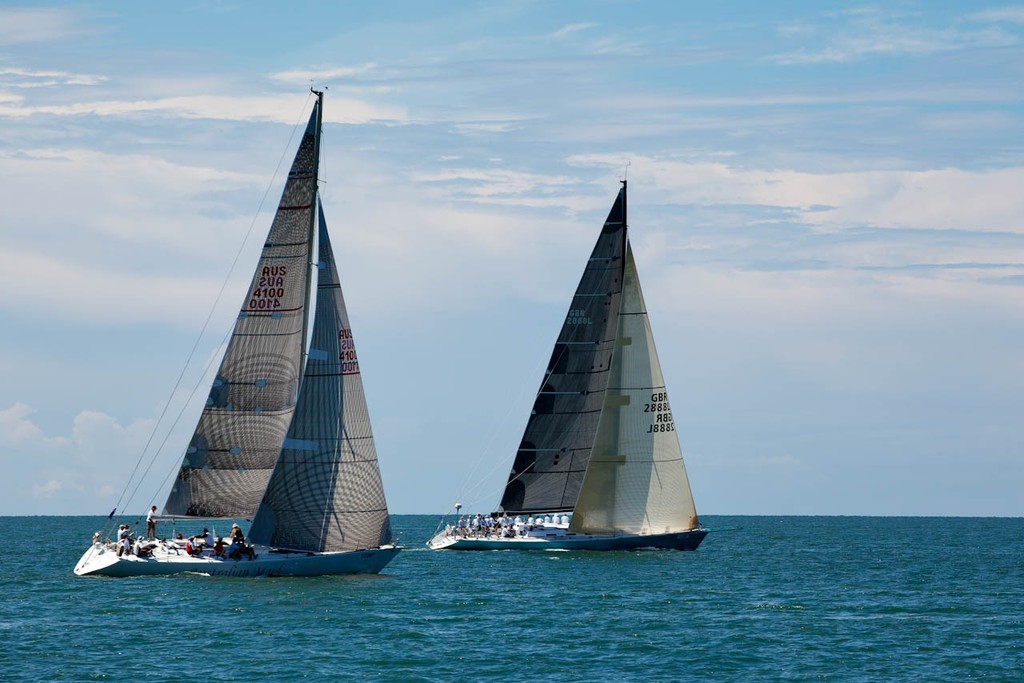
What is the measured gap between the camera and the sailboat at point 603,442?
67.2m

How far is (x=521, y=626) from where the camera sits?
145ft

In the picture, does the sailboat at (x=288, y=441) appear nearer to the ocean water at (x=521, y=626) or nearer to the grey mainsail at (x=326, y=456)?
the grey mainsail at (x=326, y=456)

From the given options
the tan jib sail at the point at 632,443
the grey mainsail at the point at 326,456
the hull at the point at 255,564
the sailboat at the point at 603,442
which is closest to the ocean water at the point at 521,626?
the hull at the point at 255,564

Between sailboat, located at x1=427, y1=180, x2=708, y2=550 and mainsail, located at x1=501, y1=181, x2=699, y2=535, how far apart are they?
0.14 ft

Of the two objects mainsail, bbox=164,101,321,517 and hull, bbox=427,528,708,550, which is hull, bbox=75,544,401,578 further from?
hull, bbox=427,528,708,550

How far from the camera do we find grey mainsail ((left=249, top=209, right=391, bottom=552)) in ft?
161

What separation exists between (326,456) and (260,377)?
13.7 ft

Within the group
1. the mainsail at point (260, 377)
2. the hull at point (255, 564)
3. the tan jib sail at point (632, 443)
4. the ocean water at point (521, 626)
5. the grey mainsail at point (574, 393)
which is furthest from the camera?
the grey mainsail at point (574, 393)

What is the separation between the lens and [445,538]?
7562 cm

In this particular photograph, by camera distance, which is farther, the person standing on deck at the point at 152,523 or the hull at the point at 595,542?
the hull at the point at 595,542

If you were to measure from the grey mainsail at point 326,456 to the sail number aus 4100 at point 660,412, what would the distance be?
20352 millimetres

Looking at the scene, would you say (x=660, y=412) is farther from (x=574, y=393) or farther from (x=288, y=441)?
(x=288, y=441)

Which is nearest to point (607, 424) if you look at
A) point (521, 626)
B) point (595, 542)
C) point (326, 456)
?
point (595, 542)

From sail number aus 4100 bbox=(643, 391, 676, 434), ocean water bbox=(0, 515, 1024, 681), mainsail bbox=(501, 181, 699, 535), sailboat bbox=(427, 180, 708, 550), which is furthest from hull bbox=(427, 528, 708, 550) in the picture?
sail number aus 4100 bbox=(643, 391, 676, 434)
